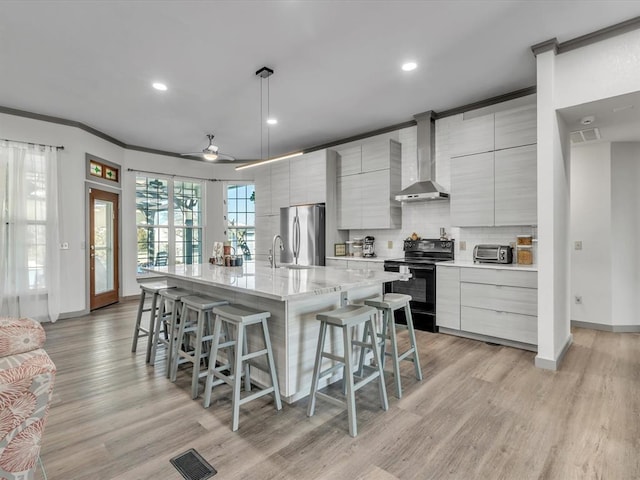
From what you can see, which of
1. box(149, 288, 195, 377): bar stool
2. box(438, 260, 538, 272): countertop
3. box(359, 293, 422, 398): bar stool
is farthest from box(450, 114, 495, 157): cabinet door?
box(149, 288, 195, 377): bar stool

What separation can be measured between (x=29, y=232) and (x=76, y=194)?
2.71ft

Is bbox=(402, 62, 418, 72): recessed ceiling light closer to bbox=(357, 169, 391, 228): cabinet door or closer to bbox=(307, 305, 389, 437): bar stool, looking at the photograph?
bbox=(357, 169, 391, 228): cabinet door

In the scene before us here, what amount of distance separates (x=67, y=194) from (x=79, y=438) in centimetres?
421

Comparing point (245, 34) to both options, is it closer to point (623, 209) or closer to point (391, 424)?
point (391, 424)

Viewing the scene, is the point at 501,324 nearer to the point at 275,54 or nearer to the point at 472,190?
the point at 472,190

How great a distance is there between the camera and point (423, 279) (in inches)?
171

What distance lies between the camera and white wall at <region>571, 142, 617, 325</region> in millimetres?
4320

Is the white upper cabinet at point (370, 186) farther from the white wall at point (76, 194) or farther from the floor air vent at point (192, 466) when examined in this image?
the white wall at point (76, 194)

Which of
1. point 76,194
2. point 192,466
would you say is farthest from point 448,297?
point 76,194

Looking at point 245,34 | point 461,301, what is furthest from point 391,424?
point 245,34

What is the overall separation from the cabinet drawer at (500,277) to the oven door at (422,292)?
40 centimetres

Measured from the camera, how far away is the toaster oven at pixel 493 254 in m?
3.98

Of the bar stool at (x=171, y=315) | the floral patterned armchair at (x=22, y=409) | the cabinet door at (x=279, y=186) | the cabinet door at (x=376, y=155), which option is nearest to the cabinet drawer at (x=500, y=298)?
the cabinet door at (x=376, y=155)

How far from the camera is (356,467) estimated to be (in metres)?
1.82
